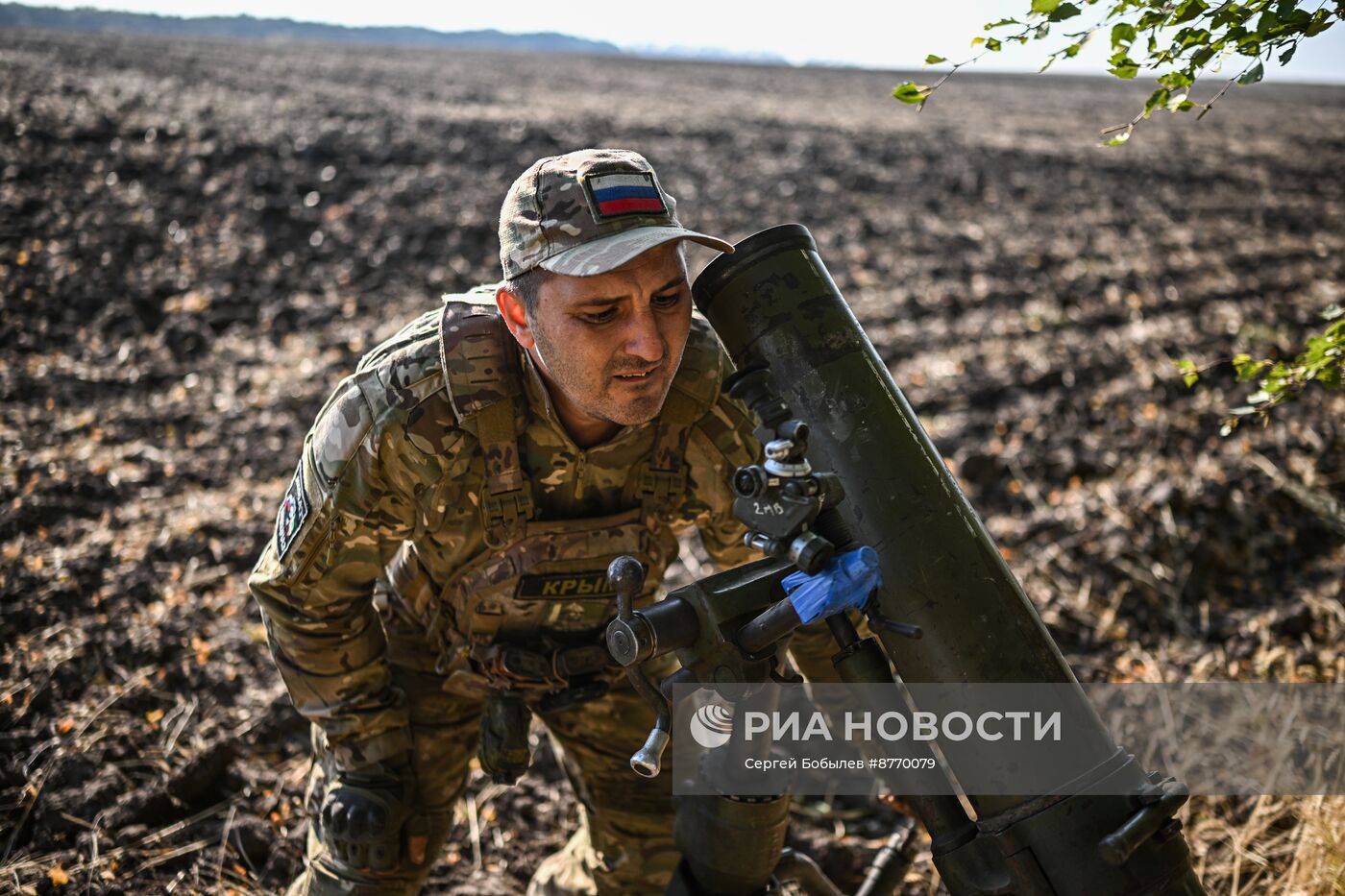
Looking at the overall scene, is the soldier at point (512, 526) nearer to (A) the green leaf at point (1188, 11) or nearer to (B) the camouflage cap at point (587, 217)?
(B) the camouflage cap at point (587, 217)

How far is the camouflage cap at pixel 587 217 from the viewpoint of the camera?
2.17 m

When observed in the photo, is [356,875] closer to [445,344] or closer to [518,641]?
[518,641]

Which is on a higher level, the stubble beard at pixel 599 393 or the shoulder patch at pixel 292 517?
the stubble beard at pixel 599 393

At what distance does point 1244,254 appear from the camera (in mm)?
8930

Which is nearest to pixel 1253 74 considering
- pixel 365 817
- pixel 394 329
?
pixel 365 817

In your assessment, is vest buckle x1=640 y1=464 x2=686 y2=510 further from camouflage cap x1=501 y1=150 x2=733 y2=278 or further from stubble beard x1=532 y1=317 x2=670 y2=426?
camouflage cap x1=501 y1=150 x2=733 y2=278

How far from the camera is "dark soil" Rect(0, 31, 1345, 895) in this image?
3.60 m

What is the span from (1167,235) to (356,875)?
9.12 meters

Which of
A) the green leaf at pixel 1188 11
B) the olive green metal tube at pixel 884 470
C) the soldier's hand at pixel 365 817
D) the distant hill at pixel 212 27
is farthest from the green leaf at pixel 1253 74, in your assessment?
the distant hill at pixel 212 27

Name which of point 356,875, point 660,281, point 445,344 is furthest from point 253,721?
point 660,281

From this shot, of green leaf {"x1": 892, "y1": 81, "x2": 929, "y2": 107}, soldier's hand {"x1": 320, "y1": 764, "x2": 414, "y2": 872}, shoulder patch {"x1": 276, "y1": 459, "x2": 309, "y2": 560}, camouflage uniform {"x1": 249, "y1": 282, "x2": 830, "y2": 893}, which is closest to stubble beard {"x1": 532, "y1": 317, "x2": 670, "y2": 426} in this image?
camouflage uniform {"x1": 249, "y1": 282, "x2": 830, "y2": 893}

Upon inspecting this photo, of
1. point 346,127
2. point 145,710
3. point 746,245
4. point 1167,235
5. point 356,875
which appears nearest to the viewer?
point 746,245

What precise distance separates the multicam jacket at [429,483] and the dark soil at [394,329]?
101 cm

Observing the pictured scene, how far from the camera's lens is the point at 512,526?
252 cm
